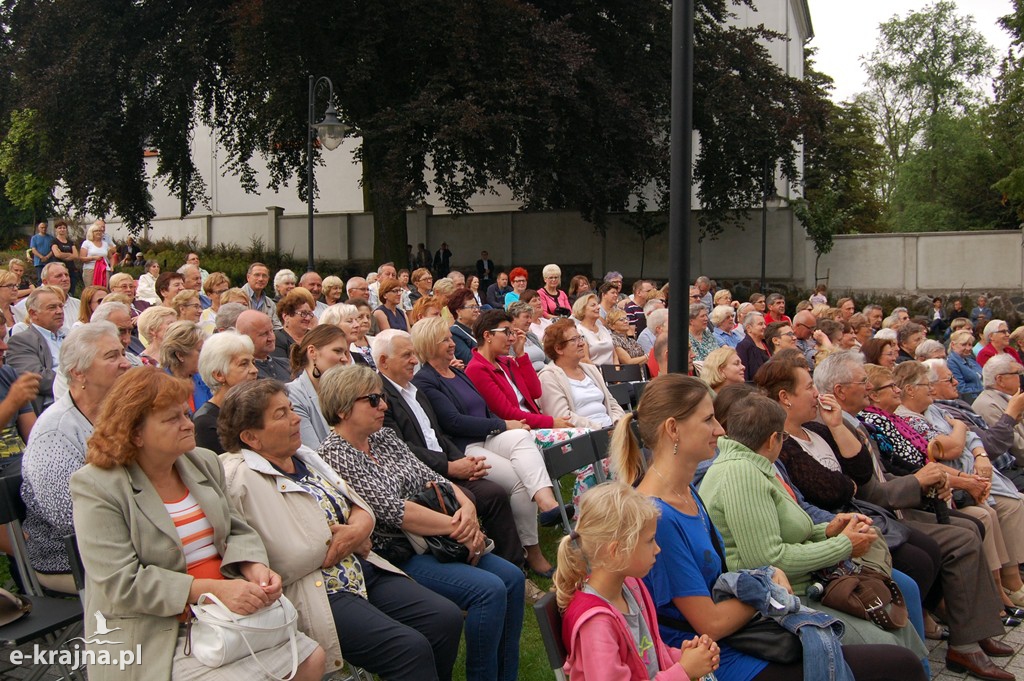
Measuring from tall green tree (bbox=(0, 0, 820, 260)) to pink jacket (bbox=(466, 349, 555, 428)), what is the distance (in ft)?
40.5

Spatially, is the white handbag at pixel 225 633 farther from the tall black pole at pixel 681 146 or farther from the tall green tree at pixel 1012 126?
the tall green tree at pixel 1012 126

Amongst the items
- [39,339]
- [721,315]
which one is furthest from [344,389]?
[721,315]

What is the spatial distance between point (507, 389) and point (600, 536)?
12.3 ft

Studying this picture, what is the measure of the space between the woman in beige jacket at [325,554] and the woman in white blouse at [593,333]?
18.3 ft

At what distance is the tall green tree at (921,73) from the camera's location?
4928 cm

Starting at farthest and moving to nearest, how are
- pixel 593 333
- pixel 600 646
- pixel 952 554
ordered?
pixel 593 333
pixel 952 554
pixel 600 646

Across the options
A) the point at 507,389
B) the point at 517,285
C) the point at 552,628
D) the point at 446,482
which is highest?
the point at 517,285

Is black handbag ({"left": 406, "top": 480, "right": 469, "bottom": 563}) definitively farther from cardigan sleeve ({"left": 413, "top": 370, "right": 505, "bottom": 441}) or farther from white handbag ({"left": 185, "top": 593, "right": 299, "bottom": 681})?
cardigan sleeve ({"left": 413, "top": 370, "right": 505, "bottom": 441})

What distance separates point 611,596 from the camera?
3.05 meters

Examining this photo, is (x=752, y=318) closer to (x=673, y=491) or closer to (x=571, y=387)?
(x=571, y=387)

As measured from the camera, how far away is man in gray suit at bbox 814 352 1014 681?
16.6ft

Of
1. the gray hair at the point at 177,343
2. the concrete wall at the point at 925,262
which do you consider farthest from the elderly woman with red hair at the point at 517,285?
the concrete wall at the point at 925,262

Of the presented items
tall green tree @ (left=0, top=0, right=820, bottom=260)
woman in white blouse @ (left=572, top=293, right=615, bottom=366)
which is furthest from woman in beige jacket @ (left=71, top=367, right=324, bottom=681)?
tall green tree @ (left=0, top=0, right=820, bottom=260)

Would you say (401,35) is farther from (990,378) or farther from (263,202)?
(263,202)
